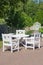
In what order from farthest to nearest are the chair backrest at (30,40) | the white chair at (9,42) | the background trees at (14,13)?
the background trees at (14,13)
the chair backrest at (30,40)
the white chair at (9,42)

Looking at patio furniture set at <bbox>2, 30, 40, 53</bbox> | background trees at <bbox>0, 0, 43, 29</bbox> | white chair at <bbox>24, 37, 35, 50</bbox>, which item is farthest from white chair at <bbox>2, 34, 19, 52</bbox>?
background trees at <bbox>0, 0, 43, 29</bbox>

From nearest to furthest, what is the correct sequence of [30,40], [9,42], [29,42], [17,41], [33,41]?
[9,42] → [17,41] → [33,41] → [29,42] → [30,40]

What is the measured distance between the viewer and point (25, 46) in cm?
1316

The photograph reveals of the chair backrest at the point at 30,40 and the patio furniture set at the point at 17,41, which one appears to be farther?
the chair backrest at the point at 30,40

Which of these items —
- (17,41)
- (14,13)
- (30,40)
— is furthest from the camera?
(14,13)

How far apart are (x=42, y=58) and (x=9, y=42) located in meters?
2.32

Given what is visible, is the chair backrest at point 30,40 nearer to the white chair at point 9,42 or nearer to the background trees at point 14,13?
the white chair at point 9,42

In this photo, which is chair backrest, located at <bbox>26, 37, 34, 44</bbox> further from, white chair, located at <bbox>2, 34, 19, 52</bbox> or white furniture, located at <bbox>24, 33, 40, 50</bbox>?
white chair, located at <bbox>2, 34, 19, 52</bbox>

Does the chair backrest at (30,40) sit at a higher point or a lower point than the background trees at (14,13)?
lower

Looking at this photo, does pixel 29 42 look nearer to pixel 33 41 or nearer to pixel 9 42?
pixel 33 41

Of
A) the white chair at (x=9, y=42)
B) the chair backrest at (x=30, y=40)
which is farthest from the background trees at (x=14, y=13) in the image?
the white chair at (x=9, y=42)

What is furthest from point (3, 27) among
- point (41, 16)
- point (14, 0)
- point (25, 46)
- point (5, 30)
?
point (41, 16)

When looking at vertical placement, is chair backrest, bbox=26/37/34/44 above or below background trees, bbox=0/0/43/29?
below

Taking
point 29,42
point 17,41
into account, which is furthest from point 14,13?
point 17,41
